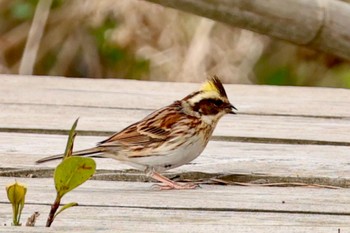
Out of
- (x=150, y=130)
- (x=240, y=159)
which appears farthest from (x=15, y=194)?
(x=150, y=130)

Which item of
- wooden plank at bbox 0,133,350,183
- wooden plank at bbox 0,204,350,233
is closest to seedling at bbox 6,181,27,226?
wooden plank at bbox 0,204,350,233

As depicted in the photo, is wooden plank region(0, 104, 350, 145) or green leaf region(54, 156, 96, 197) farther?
wooden plank region(0, 104, 350, 145)

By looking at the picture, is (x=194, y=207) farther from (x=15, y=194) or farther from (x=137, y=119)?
(x=137, y=119)

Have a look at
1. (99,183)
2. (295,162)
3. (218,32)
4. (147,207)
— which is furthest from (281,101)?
(218,32)

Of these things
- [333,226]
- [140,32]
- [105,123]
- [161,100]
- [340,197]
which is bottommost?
[333,226]

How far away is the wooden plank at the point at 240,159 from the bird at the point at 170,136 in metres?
0.03

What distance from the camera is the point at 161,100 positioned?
4.30m

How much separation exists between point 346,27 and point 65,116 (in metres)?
0.97

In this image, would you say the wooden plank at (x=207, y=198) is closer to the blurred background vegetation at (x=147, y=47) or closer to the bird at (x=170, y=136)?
the bird at (x=170, y=136)

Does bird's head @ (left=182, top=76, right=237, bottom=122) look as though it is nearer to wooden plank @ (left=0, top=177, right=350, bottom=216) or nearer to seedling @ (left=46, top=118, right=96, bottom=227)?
wooden plank @ (left=0, top=177, right=350, bottom=216)

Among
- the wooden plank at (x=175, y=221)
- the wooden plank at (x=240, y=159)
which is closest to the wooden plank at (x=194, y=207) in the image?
the wooden plank at (x=175, y=221)

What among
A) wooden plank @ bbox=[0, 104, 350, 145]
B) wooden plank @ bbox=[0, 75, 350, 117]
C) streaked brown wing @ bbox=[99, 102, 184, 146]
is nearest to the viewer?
streaked brown wing @ bbox=[99, 102, 184, 146]

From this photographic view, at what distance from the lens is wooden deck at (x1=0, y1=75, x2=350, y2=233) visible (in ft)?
7.78

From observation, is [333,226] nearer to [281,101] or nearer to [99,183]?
[99,183]
